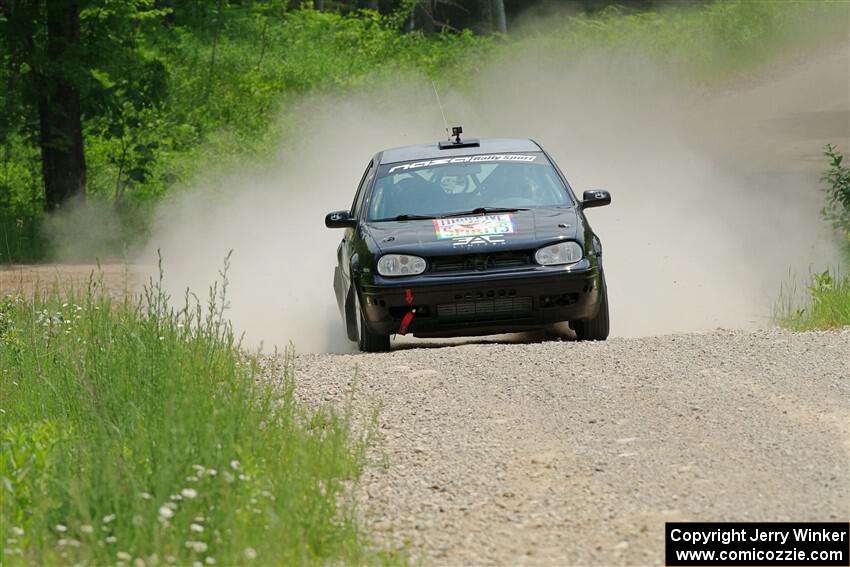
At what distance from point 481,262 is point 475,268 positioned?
60 millimetres

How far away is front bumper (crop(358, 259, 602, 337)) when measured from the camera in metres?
10.7

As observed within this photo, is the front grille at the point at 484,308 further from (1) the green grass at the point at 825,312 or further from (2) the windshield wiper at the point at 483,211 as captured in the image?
(1) the green grass at the point at 825,312

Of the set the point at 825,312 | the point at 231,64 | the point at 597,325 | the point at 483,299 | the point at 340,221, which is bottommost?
the point at 825,312

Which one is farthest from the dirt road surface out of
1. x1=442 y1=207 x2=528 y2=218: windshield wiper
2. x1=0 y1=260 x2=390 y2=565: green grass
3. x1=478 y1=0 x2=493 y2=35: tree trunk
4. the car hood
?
x1=478 y1=0 x2=493 y2=35: tree trunk

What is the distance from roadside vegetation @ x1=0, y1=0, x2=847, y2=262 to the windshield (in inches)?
287

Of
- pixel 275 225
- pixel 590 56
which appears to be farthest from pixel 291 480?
pixel 590 56

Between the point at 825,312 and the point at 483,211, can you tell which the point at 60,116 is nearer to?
the point at 483,211

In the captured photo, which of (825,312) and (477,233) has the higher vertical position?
(477,233)

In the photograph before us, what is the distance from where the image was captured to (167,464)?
20.1ft

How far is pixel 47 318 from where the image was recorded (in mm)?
9891

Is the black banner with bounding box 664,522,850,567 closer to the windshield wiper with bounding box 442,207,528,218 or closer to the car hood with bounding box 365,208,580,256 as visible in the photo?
the car hood with bounding box 365,208,580,256

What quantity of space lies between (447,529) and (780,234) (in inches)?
519

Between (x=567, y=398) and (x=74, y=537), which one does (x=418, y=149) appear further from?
(x=74, y=537)

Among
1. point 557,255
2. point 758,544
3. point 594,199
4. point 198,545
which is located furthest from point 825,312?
point 198,545
